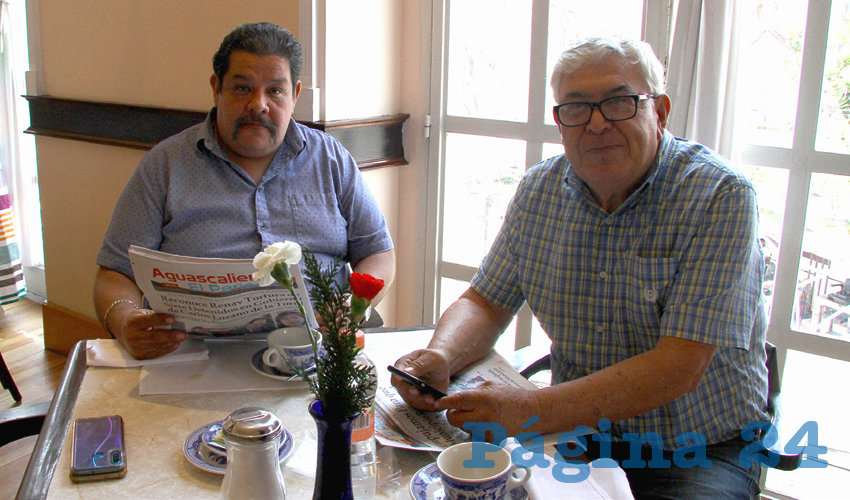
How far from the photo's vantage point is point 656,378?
1.26 m

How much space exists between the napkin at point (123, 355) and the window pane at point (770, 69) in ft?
5.05

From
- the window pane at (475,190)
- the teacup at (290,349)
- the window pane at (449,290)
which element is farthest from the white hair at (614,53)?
the window pane at (449,290)

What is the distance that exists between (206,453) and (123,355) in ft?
1.55

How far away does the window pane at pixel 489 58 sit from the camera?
7.72 feet

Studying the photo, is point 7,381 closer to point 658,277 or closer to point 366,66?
point 366,66

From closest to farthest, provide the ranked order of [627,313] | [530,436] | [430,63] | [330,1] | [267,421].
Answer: [267,421]
[530,436]
[627,313]
[330,1]
[430,63]

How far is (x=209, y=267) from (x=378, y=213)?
35.0 inches

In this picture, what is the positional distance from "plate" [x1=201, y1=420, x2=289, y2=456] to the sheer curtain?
10.2 feet

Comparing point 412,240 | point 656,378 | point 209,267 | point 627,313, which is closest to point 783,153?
point 627,313

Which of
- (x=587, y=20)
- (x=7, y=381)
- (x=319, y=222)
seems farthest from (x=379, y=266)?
(x=7, y=381)

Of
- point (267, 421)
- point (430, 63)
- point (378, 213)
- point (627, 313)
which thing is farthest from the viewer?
point (430, 63)

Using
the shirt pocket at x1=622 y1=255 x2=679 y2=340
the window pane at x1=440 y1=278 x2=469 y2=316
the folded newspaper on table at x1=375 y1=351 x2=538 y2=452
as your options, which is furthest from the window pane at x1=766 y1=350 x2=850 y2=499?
the window pane at x1=440 y1=278 x2=469 y2=316

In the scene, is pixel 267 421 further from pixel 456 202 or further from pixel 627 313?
pixel 456 202

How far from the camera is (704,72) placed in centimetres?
187
